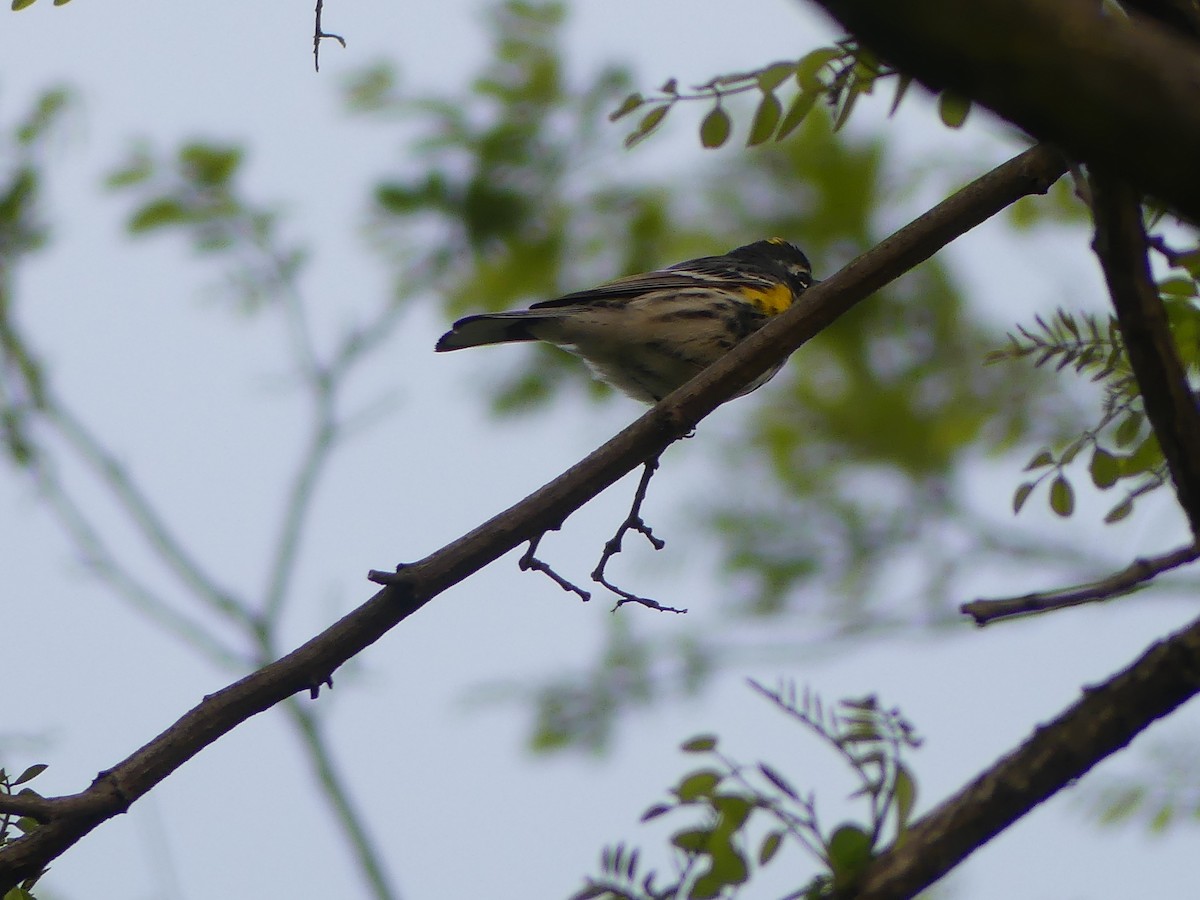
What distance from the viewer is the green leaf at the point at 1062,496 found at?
140 inches

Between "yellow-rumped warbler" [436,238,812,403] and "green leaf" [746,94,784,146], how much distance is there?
2221 mm

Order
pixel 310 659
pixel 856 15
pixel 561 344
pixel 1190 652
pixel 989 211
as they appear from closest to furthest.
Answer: pixel 856 15 < pixel 1190 652 < pixel 310 659 < pixel 989 211 < pixel 561 344

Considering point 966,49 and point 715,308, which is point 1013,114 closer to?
point 966,49

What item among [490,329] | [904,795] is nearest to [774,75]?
[904,795]

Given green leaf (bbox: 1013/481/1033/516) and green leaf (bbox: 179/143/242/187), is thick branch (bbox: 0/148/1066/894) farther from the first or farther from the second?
green leaf (bbox: 179/143/242/187)

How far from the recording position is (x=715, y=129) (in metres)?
3.99

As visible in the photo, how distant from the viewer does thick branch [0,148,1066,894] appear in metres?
2.90

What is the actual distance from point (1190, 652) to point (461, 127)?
7.71m

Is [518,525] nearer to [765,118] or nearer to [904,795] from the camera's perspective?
[904,795]

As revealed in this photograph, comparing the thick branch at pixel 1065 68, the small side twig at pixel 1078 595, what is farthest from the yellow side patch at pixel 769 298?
the thick branch at pixel 1065 68

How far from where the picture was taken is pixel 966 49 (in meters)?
1.19

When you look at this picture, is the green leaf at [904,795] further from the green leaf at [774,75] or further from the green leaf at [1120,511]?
the green leaf at [774,75]

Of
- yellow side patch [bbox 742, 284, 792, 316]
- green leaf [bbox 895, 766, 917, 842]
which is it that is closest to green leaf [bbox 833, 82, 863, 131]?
A: green leaf [bbox 895, 766, 917, 842]

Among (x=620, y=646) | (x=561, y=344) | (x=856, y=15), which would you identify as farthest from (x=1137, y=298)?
(x=620, y=646)
